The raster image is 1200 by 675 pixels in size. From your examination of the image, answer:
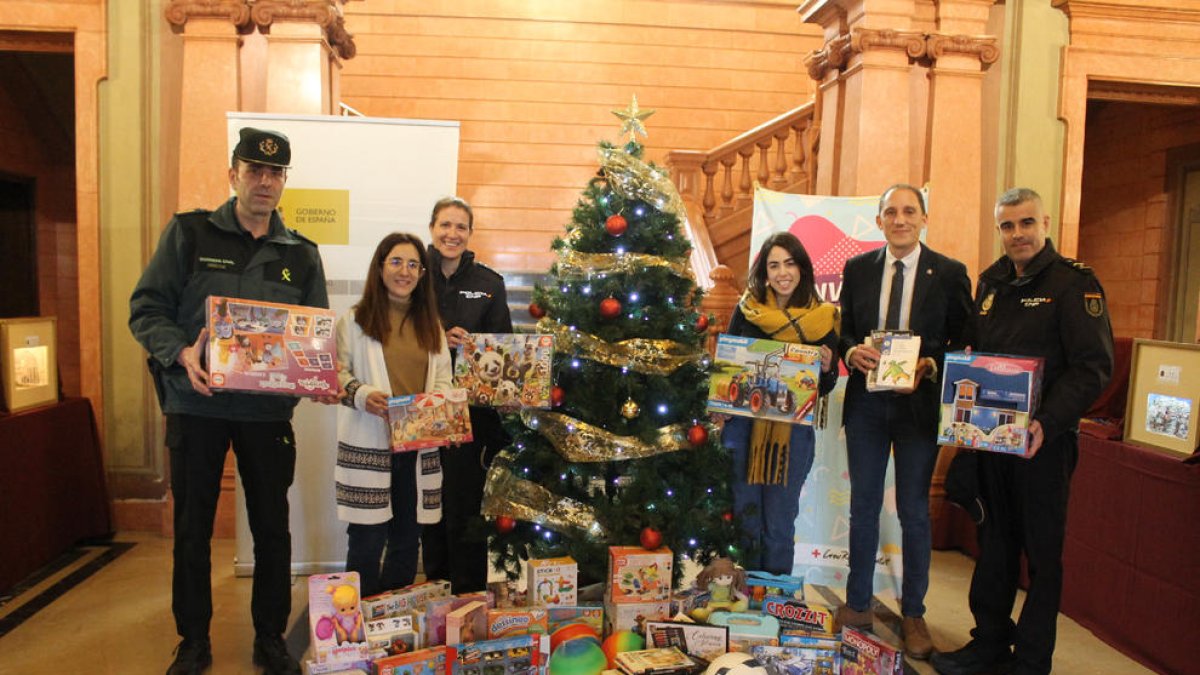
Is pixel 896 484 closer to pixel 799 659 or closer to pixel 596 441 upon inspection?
pixel 799 659

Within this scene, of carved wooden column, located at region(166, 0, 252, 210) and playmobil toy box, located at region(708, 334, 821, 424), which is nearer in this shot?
playmobil toy box, located at region(708, 334, 821, 424)

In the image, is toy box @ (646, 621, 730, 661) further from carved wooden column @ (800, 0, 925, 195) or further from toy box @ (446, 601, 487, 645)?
carved wooden column @ (800, 0, 925, 195)

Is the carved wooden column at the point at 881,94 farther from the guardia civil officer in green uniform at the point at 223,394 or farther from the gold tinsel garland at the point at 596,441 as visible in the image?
the guardia civil officer in green uniform at the point at 223,394

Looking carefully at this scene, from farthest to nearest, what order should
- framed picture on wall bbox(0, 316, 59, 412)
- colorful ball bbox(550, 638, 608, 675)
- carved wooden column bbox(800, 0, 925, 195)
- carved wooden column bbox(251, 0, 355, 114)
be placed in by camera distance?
carved wooden column bbox(800, 0, 925, 195) < carved wooden column bbox(251, 0, 355, 114) < framed picture on wall bbox(0, 316, 59, 412) < colorful ball bbox(550, 638, 608, 675)

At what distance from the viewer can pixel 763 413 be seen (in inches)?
120

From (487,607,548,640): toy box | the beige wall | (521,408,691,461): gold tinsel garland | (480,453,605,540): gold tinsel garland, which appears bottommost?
(487,607,548,640): toy box

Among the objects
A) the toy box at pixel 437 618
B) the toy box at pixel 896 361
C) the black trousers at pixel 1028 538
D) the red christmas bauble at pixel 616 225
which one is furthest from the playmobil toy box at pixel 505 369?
the black trousers at pixel 1028 538

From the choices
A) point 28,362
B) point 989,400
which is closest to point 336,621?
point 989,400

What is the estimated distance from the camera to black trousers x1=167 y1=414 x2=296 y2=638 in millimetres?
2691

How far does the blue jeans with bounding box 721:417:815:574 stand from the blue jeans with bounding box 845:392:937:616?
0.21 meters

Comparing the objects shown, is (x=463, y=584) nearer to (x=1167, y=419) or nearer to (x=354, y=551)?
(x=354, y=551)

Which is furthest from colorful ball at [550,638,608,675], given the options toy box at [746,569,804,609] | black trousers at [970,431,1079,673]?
black trousers at [970,431,1079,673]

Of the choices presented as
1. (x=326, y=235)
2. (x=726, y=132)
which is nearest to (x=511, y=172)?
(x=726, y=132)

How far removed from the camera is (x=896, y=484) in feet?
10.5
